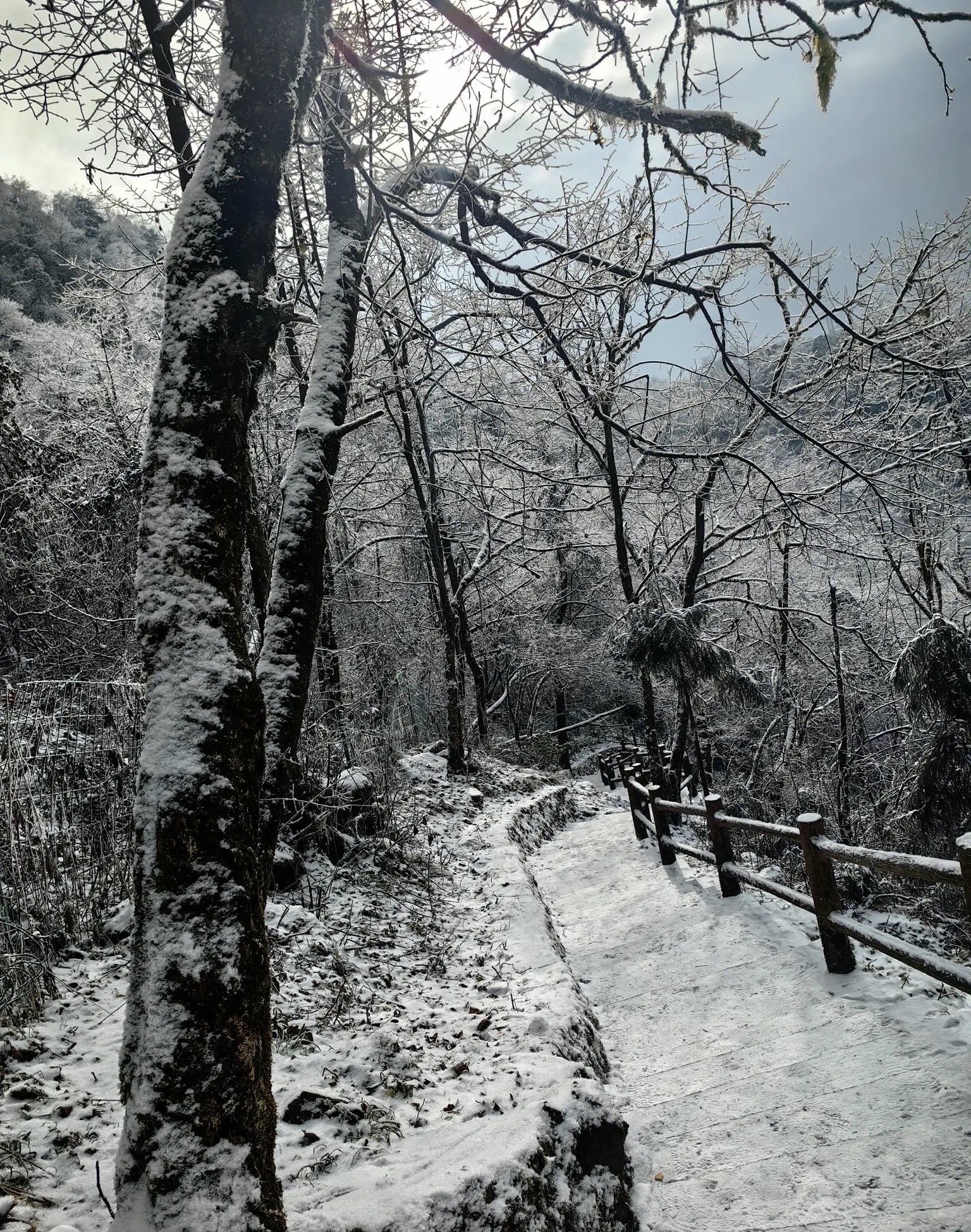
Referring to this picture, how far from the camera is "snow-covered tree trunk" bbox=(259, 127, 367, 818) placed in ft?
9.53

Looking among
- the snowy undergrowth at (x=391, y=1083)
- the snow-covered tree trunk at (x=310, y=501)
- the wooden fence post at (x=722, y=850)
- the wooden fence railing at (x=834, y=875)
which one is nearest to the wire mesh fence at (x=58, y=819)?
the snowy undergrowth at (x=391, y=1083)

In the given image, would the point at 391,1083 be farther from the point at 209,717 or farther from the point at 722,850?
the point at 722,850

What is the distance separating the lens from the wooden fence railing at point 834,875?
11.8 ft

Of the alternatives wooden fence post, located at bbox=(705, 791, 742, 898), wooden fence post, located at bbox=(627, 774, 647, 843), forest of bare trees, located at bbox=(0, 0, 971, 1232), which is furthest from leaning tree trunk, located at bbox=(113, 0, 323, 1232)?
wooden fence post, located at bbox=(627, 774, 647, 843)

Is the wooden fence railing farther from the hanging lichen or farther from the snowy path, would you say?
the hanging lichen

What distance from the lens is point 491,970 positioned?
520 cm

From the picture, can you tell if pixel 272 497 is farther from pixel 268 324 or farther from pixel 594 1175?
pixel 594 1175

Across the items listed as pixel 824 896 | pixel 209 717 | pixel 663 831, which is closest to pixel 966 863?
pixel 824 896

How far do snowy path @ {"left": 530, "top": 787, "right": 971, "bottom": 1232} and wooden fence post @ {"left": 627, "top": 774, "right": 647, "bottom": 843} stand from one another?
4235 mm

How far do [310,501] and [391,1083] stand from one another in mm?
3000

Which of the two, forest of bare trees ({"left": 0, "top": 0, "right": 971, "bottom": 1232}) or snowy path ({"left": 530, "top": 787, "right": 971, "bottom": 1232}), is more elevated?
forest of bare trees ({"left": 0, "top": 0, "right": 971, "bottom": 1232})

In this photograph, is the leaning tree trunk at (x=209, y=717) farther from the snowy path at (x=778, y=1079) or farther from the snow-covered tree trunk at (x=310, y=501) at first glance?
Answer: the snowy path at (x=778, y=1079)

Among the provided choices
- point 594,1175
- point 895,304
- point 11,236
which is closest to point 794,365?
point 895,304

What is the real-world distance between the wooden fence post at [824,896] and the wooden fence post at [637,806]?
18.5 feet
